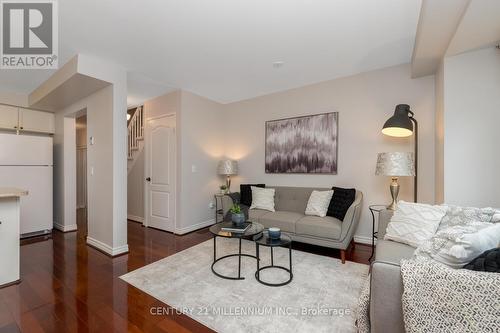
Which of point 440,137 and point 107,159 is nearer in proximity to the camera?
point 440,137

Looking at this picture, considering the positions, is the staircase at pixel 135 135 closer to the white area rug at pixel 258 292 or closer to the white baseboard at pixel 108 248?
the white baseboard at pixel 108 248

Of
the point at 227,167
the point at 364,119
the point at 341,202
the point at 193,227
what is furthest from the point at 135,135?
the point at 364,119

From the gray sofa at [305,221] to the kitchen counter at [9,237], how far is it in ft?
8.49

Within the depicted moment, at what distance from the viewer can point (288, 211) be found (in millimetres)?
3529

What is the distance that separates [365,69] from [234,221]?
2733mm

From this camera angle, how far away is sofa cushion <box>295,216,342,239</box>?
2.68 m

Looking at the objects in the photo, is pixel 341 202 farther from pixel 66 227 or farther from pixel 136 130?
pixel 66 227

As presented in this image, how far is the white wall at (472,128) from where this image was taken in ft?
6.91

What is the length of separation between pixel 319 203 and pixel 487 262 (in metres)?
2.16

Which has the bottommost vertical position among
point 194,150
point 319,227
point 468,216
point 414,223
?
point 319,227

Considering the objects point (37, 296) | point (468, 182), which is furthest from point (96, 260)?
point (468, 182)

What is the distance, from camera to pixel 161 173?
4086mm

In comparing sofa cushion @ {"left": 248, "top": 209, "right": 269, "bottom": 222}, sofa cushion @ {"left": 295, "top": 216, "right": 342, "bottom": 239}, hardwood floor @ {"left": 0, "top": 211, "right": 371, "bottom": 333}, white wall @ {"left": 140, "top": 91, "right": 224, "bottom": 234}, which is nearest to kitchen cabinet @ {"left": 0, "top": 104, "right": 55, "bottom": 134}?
white wall @ {"left": 140, "top": 91, "right": 224, "bottom": 234}

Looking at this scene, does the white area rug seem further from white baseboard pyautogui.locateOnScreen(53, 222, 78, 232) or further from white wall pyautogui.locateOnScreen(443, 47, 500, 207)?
white baseboard pyautogui.locateOnScreen(53, 222, 78, 232)
